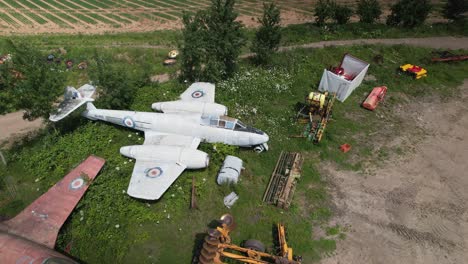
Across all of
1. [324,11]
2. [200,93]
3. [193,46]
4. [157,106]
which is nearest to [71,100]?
[157,106]

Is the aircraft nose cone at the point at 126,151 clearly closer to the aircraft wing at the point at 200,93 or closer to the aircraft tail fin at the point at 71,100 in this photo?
the aircraft tail fin at the point at 71,100

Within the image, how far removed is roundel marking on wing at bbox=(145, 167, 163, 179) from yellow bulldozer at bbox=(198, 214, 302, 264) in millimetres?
4017

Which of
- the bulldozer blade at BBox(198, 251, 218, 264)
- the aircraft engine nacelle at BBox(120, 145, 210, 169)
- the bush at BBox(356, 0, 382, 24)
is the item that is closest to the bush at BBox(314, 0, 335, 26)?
the bush at BBox(356, 0, 382, 24)

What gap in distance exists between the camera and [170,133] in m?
17.6

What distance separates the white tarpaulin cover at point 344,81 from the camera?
21562mm

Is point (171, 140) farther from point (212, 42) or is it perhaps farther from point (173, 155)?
point (212, 42)

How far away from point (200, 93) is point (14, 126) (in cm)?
1310

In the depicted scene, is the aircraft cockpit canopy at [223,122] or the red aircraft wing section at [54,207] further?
the aircraft cockpit canopy at [223,122]

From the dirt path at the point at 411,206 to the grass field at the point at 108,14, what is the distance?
29.2 m

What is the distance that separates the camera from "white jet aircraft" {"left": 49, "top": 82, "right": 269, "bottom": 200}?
15055 mm

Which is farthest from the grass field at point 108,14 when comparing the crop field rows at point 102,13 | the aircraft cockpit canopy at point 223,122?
the aircraft cockpit canopy at point 223,122

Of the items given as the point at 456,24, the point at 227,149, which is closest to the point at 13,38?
the point at 227,149

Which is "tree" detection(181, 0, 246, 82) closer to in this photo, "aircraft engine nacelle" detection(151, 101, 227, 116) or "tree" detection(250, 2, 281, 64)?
"tree" detection(250, 2, 281, 64)

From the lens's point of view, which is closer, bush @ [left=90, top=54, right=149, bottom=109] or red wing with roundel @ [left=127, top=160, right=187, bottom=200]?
red wing with roundel @ [left=127, top=160, right=187, bottom=200]
